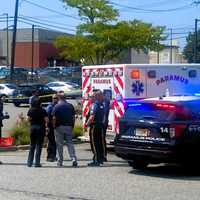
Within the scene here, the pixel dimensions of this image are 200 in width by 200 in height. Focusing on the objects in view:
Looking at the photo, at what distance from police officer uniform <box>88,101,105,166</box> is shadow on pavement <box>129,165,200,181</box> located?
3.94 ft

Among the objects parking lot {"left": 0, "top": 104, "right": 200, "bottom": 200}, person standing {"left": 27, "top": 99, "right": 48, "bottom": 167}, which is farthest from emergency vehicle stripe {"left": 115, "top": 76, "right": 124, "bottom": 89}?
person standing {"left": 27, "top": 99, "right": 48, "bottom": 167}

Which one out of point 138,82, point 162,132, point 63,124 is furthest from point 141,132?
point 138,82

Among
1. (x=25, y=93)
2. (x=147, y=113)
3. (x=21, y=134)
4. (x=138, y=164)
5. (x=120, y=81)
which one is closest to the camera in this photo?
(x=147, y=113)

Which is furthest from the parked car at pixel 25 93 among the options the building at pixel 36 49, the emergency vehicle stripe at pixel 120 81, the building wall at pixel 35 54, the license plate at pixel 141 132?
the building at pixel 36 49

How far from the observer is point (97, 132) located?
1469 cm

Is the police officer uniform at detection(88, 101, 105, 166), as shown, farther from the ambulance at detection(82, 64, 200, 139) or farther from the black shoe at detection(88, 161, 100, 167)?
the ambulance at detection(82, 64, 200, 139)

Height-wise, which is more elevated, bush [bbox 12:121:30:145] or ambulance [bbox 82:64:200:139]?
ambulance [bbox 82:64:200:139]

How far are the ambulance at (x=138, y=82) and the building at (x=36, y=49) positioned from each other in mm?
87591

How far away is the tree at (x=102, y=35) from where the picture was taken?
5850 centimetres

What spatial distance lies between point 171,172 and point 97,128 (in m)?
2.23

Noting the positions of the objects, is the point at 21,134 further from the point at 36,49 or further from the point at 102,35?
the point at 36,49

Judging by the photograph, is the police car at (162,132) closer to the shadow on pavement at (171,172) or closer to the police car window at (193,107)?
the police car window at (193,107)

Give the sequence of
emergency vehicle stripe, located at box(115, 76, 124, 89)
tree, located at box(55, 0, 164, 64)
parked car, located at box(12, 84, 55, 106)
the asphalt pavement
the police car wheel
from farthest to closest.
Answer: tree, located at box(55, 0, 164, 64)
parked car, located at box(12, 84, 55, 106)
emergency vehicle stripe, located at box(115, 76, 124, 89)
the police car wheel
the asphalt pavement

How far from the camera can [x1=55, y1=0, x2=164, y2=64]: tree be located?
58.5 metres
